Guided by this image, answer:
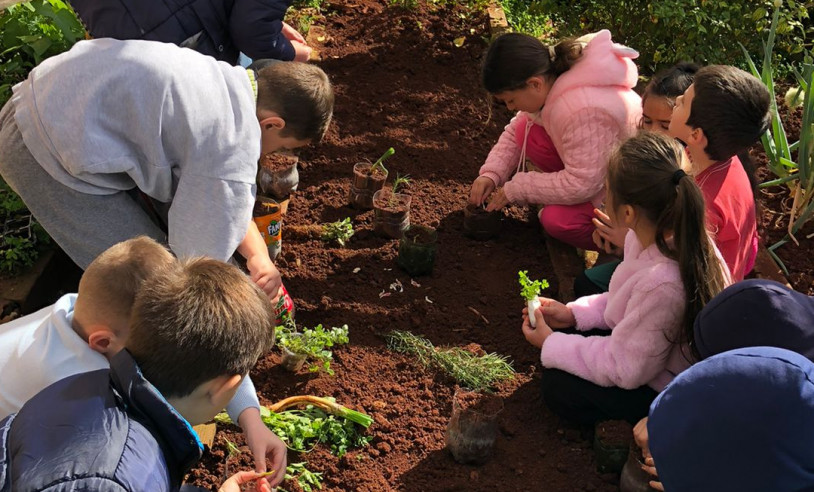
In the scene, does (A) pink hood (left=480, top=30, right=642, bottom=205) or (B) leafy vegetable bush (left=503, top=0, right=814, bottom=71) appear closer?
(A) pink hood (left=480, top=30, right=642, bottom=205)

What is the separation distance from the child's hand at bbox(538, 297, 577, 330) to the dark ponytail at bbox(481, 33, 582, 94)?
3.72 feet

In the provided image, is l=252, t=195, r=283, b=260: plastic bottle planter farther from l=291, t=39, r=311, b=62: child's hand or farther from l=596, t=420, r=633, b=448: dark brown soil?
l=596, t=420, r=633, b=448: dark brown soil

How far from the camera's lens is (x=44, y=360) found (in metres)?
2.36

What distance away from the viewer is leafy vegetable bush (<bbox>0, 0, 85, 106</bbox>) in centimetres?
435

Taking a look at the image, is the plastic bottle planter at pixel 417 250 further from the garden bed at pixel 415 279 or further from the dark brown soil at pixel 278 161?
the dark brown soil at pixel 278 161

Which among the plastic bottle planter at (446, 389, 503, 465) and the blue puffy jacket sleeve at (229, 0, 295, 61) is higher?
the blue puffy jacket sleeve at (229, 0, 295, 61)

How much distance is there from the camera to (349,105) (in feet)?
18.0

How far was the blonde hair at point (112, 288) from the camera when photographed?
2377mm

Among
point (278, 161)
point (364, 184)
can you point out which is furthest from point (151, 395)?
point (278, 161)

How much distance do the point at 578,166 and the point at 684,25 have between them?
6.07ft

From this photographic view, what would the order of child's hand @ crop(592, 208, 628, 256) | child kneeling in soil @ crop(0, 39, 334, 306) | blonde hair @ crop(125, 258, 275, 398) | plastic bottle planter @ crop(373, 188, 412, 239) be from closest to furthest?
blonde hair @ crop(125, 258, 275, 398) → child kneeling in soil @ crop(0, 39, 334, 306) → child's hand @ crop(592, 208, 628, 256) → plastic bottle planter @ crop(373, 188, 412, 239)

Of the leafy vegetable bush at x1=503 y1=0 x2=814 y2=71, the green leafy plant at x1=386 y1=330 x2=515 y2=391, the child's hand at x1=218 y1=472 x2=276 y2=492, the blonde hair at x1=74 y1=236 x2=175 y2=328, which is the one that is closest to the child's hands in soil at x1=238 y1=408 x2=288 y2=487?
the child's hand at x1=218 y1=472 x2=276 y2=492

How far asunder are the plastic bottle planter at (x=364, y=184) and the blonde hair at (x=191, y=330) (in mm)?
2404

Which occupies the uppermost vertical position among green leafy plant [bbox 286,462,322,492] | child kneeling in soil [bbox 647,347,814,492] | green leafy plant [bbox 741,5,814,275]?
child kneeling in soil [bbox 647,347,814,492]
